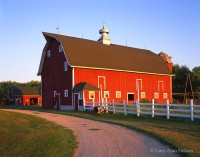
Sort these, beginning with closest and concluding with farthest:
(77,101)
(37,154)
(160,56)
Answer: (37,154), (77,101), (160,56)

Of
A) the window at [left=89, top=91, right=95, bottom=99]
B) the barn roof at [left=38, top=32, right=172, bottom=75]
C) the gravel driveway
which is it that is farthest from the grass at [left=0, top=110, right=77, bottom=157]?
the barn roof at [left=38, top=32, right=172, bottom=75]

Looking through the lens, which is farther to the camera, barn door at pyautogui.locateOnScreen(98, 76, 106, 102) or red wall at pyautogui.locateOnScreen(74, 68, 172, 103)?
barn door at pyautogui.locateOnScreen(98, 76, 106, 102)

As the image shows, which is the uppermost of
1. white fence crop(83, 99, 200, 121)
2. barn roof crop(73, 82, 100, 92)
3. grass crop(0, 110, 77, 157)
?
barn roof crop(73, 82, 100, 92)

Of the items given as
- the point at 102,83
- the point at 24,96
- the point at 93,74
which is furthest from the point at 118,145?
the point at 24,96

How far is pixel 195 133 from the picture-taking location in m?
12.6

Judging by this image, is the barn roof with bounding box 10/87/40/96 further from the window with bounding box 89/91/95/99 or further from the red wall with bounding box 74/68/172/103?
the window with bounding box 89/91/95/99

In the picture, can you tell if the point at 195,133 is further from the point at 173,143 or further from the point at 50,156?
the point at 50,156

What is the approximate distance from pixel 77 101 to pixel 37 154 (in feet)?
72.4

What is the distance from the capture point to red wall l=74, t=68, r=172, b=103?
33.8 m

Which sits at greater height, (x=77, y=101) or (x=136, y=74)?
(x=136, y=74)

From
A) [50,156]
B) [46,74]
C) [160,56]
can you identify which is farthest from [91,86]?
[50,156]

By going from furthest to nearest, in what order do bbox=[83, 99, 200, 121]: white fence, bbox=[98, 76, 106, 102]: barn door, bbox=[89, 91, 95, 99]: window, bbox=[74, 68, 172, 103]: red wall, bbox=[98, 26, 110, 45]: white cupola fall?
1. bbox=[98, 26, 110, 45]: white cupola
2. bbox=[98, 76, 106, 102]: barn door
3. bbox=[74, 68, 172, 103]: red wall
4. bbox=[89, 91, 95, 99]: window
5. bbox=[83, 99, 200, 121]: white fence

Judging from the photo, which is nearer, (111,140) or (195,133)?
(111,140)

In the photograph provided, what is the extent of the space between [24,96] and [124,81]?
31107 millimetres
